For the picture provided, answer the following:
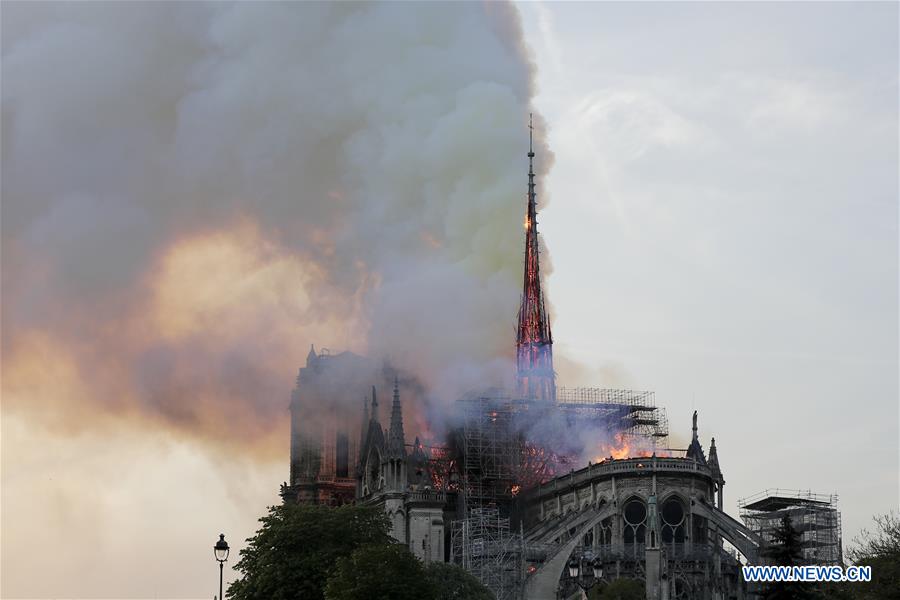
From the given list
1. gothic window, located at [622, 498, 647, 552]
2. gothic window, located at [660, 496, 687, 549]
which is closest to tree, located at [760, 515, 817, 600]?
gothic window, located at [660, 496, 687, 549]

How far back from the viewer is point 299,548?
100 metres

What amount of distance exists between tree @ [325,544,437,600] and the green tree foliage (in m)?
21.2

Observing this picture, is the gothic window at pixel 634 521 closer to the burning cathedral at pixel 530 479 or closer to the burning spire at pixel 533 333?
the burning cathedral at pixel 530 479

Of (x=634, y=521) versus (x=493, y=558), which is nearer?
(x=493, y=558)

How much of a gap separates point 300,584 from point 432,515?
1507 inches

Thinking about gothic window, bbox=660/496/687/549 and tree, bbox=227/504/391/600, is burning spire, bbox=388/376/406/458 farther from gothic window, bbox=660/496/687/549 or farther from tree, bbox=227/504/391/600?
tree, bbox=227/504/391/600

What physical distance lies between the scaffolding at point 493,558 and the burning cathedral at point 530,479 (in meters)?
0.11

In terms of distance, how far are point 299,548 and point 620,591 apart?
22940 millimetres

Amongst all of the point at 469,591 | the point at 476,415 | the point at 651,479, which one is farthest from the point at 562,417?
the point at 469,591

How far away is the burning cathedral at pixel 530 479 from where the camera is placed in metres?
120

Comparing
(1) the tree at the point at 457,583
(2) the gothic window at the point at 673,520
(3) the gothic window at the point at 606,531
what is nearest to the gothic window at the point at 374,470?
(3) the gothic window at the point at 606,531

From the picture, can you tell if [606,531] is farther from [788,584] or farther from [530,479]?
[788,584]

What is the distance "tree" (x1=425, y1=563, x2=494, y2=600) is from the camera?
103625mm

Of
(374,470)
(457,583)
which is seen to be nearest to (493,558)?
(457,583)
